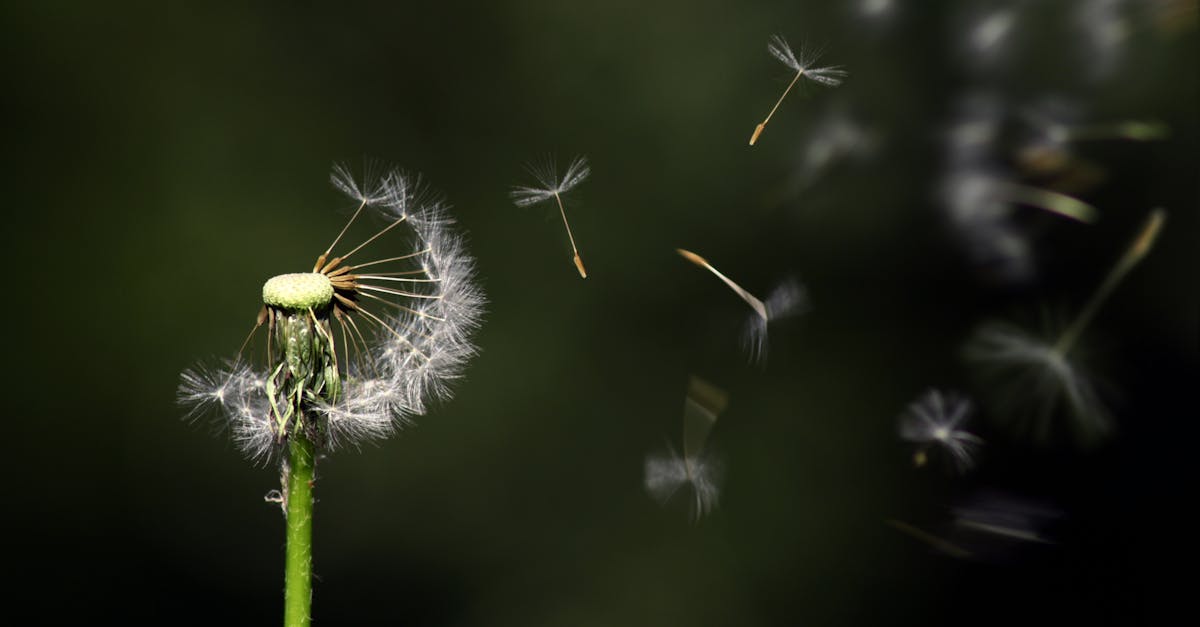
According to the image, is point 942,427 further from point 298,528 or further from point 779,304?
point 298,528

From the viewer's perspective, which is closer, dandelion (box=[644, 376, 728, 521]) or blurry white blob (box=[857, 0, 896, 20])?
dandelion (box=[644, 376, 728, 521])

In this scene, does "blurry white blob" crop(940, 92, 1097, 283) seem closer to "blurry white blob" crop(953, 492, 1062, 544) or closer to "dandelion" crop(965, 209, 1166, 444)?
"dandelion" crop(965, 209, 1166, 444)

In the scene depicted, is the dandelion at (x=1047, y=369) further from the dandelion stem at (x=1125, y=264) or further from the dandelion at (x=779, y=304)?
the dandelion at (x=779, y=304)

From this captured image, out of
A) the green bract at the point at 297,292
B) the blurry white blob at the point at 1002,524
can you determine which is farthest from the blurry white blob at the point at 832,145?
the green bract at the point at 297,292

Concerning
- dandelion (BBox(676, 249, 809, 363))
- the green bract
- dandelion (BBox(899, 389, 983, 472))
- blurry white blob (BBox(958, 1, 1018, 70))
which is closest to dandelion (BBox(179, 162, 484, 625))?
the green bract

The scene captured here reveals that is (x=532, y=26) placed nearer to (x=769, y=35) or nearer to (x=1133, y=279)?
(x=769, y=35)

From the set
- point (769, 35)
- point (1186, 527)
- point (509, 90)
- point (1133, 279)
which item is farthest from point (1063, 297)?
A: point (509, 90)

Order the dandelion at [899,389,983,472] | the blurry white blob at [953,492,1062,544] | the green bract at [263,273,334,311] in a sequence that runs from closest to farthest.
→ the green bract at [263,273,334,311]
the dandelion at [899,389,983,472]
the blurry white blob at [953,492,1062,544]
